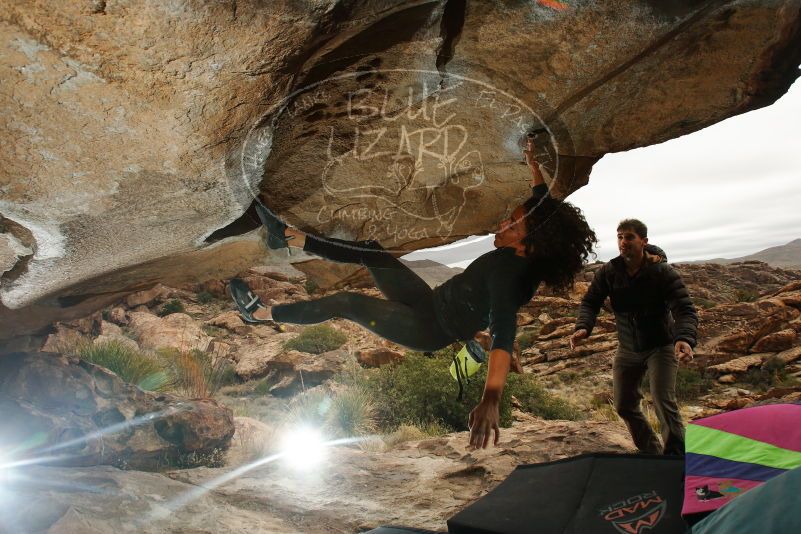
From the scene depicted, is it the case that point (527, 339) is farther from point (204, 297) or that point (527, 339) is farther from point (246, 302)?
point (246, 302)

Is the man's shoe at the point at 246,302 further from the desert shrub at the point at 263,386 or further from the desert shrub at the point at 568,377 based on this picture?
the desert shrub at the point at 568,377

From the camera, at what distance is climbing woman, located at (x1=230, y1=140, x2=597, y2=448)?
296 cm

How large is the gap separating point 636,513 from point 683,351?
1141mm

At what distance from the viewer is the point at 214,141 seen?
2.19 m

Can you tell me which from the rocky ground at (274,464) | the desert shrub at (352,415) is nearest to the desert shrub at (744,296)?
the rocky ground at (274,464)

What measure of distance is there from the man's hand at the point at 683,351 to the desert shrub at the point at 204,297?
13.9 metres

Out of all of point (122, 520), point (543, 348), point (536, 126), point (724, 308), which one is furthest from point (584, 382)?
point (122, 520)

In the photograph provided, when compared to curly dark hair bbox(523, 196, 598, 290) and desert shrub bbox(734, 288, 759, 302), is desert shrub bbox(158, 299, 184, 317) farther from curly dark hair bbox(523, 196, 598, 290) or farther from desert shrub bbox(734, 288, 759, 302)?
desert shrub bbox(734, 288, 759, 302)

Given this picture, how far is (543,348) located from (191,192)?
11.0m

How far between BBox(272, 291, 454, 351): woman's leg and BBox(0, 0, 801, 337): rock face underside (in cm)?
62

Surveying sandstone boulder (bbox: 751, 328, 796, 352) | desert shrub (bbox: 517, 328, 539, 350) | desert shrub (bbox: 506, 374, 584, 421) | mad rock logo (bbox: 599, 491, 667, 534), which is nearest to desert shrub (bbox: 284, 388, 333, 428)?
desert shrub (bbox: 506, 374, 584, 421)

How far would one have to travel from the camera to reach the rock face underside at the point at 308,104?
1646mm

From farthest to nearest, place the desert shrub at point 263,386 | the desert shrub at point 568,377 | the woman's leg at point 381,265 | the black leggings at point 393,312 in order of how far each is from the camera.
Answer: the desert shrub at point 568,377 → the desert shrub at point 263,386 → the woman's leg at point 381,265 → the black leggings at point 393,312

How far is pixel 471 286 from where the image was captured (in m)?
3.06
